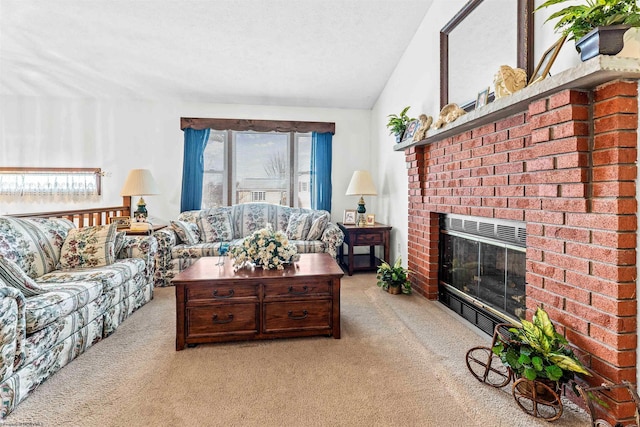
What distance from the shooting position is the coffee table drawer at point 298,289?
231 centimetres

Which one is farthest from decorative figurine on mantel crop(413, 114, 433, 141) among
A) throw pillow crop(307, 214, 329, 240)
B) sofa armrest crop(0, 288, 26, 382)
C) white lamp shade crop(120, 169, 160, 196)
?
white lamp shade crop(120, 169, 160, 196)

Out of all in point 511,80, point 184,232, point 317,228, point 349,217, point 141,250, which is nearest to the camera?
point 511,80

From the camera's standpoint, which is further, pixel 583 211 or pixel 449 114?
pixel 449 114

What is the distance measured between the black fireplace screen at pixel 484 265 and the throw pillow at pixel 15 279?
3.05 metres

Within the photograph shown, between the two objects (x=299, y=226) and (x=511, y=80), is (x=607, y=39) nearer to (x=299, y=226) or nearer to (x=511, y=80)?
(x=511, y=80)

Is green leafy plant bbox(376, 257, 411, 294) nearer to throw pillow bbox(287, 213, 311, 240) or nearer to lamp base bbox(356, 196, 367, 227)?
lamp base bbox(356, 196, 367, 227)

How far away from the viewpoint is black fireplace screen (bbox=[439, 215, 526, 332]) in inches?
86.8

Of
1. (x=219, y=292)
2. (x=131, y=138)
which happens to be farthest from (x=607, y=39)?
(x=131, y=138)

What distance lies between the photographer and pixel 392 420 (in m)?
1.52

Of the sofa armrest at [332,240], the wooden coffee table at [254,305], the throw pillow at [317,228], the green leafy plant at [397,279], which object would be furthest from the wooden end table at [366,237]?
the wooden coffee table at [254,305]

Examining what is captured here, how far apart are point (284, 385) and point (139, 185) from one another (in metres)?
3.47

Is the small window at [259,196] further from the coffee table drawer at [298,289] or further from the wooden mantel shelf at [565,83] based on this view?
the wooden mantel shelf at [565,83]

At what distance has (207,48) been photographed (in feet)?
12.3

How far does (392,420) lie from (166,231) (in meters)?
3.28
